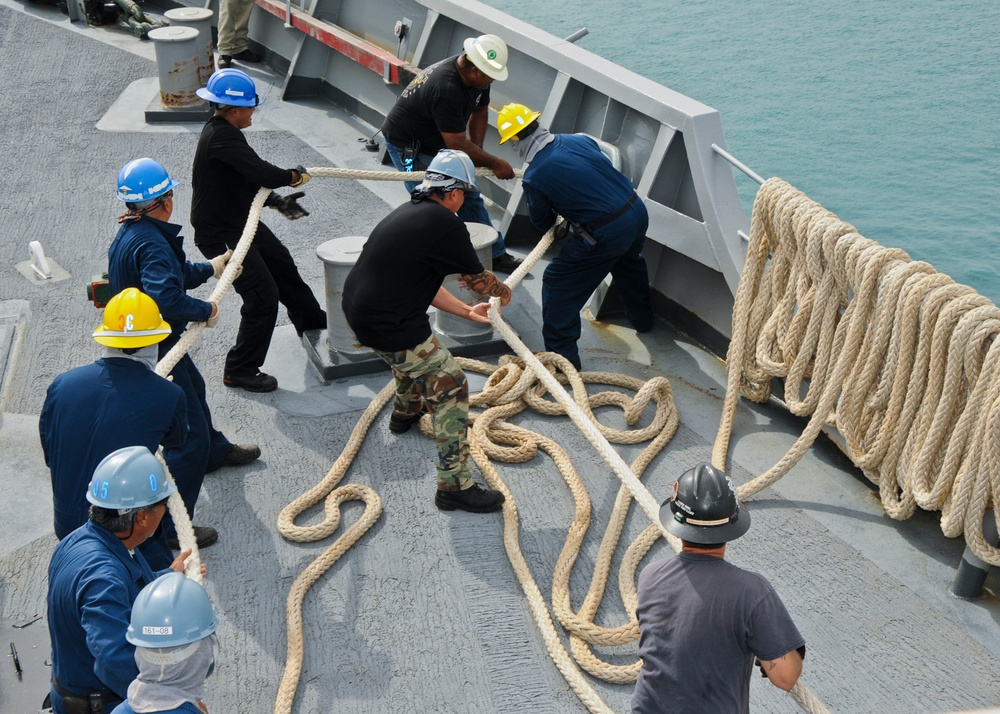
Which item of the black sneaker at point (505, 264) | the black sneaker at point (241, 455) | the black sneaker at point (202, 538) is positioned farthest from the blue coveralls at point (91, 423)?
the black sneaker at point (505, 264)

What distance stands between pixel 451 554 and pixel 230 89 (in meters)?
2.50

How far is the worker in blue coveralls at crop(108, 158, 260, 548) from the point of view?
404 cm

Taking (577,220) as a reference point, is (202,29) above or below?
below

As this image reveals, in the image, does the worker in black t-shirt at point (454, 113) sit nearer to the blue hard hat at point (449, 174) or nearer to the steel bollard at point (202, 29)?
the blue hard hat at point (449, 174)

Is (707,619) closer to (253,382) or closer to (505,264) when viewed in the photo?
(253,382)

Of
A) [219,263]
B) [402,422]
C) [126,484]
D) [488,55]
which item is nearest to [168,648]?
[126,484]

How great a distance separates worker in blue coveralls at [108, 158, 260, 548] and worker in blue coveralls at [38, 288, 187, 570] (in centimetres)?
54

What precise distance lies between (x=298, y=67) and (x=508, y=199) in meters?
2.98

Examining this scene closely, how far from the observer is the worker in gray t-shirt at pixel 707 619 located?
2430 mm

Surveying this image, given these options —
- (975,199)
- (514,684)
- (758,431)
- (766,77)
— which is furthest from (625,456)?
(766,77)

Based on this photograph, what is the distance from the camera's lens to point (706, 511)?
2.50 m

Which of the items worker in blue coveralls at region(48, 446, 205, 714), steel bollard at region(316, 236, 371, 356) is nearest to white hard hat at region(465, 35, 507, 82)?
steel bollard at region(316, 236, 371, 356)

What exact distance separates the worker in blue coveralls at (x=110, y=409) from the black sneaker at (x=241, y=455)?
1093 mm

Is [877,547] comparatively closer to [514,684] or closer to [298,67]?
[514,684]
